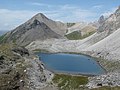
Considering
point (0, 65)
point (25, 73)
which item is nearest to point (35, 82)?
point (25, 73)

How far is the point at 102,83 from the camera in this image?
92.6 m

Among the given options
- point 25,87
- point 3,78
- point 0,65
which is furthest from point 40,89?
point 0,65

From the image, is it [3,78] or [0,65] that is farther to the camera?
[0,65]

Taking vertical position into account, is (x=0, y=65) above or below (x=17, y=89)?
above

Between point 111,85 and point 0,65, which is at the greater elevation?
point 0,65

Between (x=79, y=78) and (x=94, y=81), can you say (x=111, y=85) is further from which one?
(x=79, y=78)

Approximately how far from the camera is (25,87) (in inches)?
3278

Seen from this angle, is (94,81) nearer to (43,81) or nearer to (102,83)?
(102,83)

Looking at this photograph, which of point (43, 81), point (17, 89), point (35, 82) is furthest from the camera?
point (43, 81)

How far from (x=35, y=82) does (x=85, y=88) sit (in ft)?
51.6

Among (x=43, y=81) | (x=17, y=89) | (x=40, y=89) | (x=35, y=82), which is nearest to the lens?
(x=17, y=89)

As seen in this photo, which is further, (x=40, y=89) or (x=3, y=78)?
(x=40, y=89)

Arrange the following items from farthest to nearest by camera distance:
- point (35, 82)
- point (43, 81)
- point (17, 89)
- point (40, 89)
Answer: point (43, 81) < point (35, 82) < point (40, 89) < point (17, 89)

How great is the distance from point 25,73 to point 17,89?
18.6 metres
